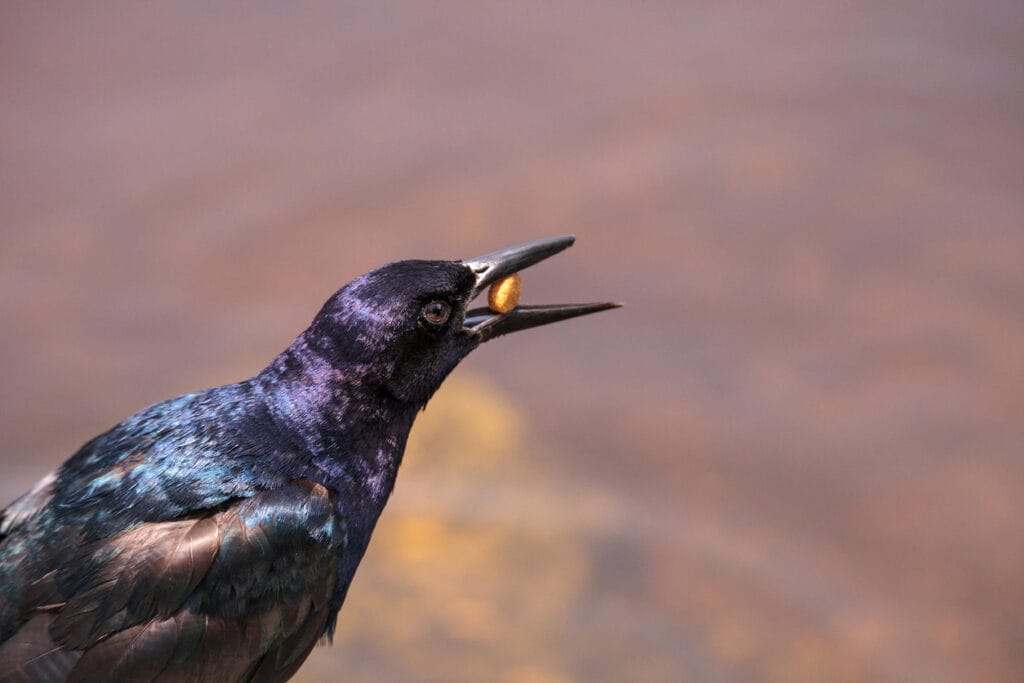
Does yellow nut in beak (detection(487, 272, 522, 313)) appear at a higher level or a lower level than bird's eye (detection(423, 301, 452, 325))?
lower

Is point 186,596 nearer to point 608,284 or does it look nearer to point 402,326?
point 402,326

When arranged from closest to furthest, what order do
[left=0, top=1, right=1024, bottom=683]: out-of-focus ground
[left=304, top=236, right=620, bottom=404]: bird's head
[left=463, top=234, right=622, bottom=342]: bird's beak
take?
[left=304, top=236, right=620, bottom=404]: bird's head
[left=463, top=234, right=622, bottom=342]: bird's beak
[left=0, top=1, right=1024, bottom=683]: out-of-focus ground

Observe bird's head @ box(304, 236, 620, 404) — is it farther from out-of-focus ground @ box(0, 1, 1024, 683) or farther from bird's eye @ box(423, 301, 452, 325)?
out-of-focus ground @ box(0, 1, 1024, 683)

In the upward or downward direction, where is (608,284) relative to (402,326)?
downward

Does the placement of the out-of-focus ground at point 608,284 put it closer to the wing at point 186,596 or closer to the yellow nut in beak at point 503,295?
the wing at point 186,596

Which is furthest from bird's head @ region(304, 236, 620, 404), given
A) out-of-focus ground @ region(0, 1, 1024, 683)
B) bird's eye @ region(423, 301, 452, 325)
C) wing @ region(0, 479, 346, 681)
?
out-of-focus ground @ region(0, 1, 1024, 683)

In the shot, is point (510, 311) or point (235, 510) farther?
point (510, 311)

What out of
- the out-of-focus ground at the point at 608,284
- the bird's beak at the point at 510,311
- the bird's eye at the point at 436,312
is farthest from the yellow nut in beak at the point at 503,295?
the out-of-focus ground at the point at 608,284

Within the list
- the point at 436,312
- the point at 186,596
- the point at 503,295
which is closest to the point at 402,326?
the point at 436,312
